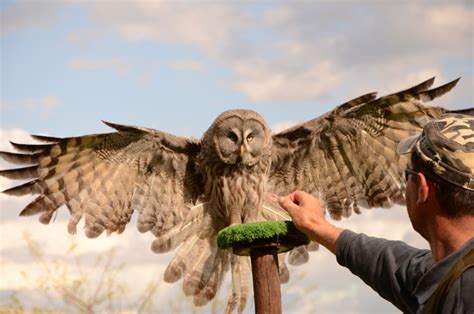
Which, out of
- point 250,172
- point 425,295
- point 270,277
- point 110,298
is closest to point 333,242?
point 425,295

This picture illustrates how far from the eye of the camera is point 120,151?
24.2 ft

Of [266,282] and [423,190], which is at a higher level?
[266,282]

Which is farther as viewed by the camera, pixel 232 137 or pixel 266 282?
pixel 232 137

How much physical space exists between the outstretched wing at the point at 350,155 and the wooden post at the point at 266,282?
296 cm

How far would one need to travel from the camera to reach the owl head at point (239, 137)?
287 inches

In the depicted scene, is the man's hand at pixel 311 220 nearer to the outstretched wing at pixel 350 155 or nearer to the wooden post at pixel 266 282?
the wooden post at pixel 266 282

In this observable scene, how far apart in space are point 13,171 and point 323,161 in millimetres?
2661

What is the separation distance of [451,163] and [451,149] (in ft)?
0.13

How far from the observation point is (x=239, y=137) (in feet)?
24.0

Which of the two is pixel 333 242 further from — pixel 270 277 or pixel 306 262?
pixel 306 262

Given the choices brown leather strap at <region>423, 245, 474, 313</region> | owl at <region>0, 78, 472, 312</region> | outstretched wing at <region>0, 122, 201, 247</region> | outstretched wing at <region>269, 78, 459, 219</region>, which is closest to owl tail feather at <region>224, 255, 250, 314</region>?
owl at <region>0, 78, 472, 312</region>

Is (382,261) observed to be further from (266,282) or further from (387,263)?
(266,282)

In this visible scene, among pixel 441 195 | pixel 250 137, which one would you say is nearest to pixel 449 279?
pixel 441 195

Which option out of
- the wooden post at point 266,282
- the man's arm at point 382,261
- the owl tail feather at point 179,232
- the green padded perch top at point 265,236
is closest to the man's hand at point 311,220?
the man's arm at point 382,261
